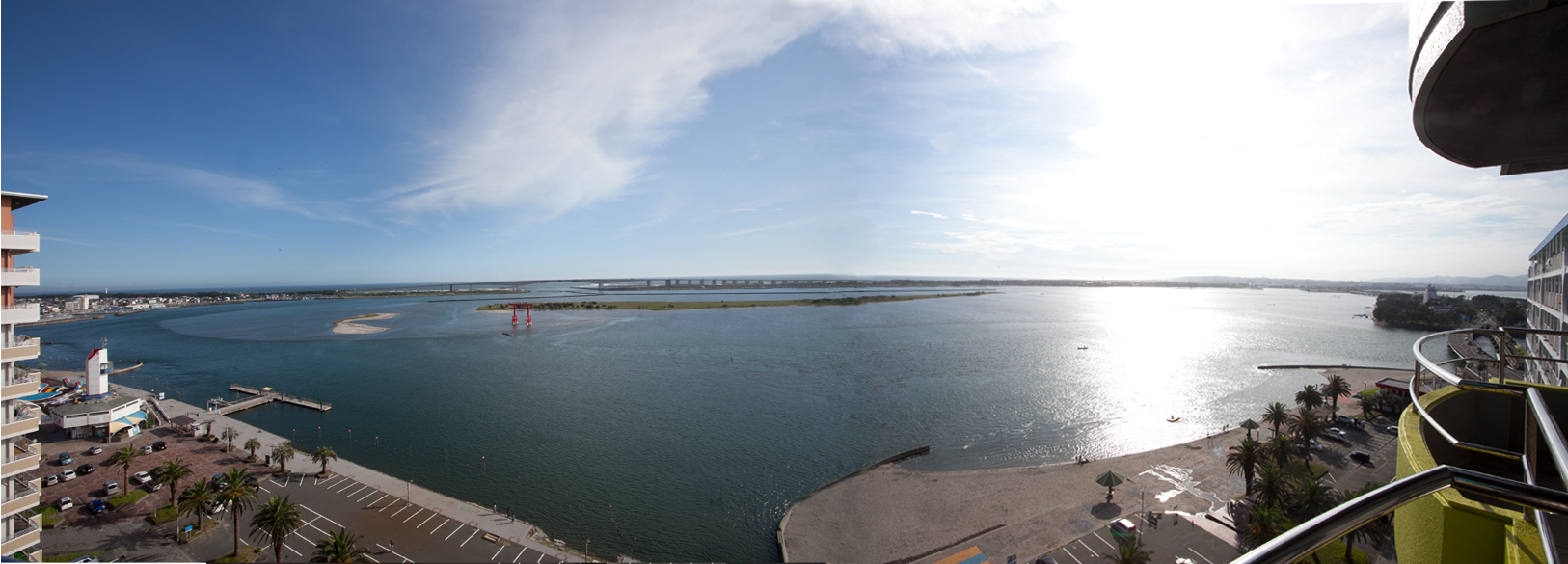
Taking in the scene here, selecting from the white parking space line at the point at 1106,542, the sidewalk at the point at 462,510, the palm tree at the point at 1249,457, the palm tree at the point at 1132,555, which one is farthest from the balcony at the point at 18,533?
the palm tree at the point at 1249,457

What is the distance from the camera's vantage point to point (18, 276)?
4.10 m

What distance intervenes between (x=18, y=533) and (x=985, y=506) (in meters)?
9.50

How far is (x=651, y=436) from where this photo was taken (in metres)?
11.5

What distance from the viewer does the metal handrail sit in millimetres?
533

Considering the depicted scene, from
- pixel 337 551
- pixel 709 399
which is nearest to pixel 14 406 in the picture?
pixel 337 551

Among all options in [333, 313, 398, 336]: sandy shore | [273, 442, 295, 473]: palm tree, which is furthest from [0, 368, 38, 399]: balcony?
[333, 313, 398, 336]: sandy shore

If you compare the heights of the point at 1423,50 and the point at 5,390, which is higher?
the point at 1423,50

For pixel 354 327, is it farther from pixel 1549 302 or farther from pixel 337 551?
pixel 1549 302

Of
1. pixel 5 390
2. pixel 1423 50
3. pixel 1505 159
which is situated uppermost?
pixel 1423 50

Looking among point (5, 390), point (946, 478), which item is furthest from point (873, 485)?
point (5, 390)

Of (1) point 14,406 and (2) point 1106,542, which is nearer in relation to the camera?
(1) point 14,406

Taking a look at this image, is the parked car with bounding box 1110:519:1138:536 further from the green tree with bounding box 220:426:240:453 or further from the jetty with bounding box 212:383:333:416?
the jetty with bounding box 212:383:333:416

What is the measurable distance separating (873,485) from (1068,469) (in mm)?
3525

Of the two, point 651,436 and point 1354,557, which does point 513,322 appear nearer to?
point 651,436
